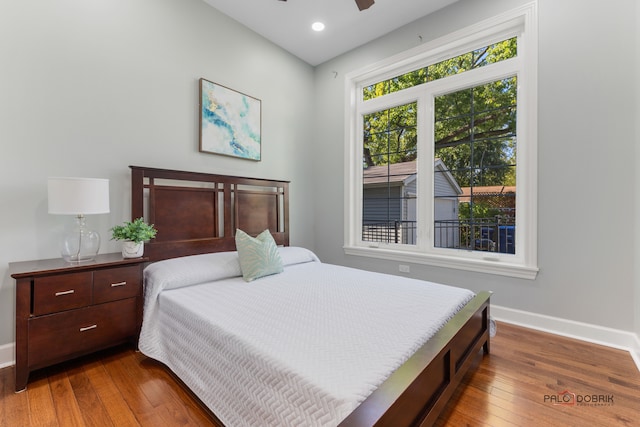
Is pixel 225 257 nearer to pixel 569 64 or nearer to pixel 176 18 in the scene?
pixel 176 18

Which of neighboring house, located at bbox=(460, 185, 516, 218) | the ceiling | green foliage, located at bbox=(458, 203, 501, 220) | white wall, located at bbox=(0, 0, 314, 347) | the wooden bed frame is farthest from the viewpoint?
the ceiling

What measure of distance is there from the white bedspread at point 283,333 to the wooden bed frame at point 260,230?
0.22 feet

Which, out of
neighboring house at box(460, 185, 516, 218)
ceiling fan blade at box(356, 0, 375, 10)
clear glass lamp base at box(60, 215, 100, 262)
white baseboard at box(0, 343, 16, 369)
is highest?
ceiling fan blade at box(356, 0, 375, 10)

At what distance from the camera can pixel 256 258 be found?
240 cm

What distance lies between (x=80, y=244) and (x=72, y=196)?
0.38 metres

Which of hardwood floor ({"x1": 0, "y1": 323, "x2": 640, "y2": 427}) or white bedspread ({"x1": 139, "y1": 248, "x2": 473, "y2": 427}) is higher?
white bedspread ({"x1": 139, "y1": 248, "x2": 473, "y2": 427})

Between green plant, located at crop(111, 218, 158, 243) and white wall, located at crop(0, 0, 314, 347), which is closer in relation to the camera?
white wall, located at crop(0, 0, 314, 347)

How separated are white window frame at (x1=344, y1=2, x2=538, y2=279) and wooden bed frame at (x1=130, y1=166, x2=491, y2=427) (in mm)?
890

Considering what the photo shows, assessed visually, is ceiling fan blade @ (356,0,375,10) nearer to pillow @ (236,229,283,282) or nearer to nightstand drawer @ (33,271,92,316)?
pillow @ (236,229,283,282)

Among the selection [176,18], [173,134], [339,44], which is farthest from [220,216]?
[339,44]

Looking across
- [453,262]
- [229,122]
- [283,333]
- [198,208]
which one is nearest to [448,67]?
[453,262]

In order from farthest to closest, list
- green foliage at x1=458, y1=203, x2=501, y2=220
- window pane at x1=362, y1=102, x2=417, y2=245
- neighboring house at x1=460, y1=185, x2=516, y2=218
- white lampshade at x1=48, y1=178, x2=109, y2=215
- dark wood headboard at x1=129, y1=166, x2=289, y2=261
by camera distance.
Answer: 1. window pane at x1=362, y1=102, x2=417, y2=245
2. green foliage at x1=458, y1=203, x2=501, y2=220
3. neighboring house at x1=460, y1=185, x2=516, y2=218
4. dark wood headboard at x1=129, y1=166, x2=289, y2=261
5. white lampshade at x1=48, y1=178, x2=109, y2=215

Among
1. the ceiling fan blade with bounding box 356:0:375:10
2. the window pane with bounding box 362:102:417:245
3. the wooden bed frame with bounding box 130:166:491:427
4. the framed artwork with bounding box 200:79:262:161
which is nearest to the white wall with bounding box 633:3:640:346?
the wooden bed frame with bounding box 130:166:491:427

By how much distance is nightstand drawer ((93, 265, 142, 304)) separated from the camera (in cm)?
→ 195
